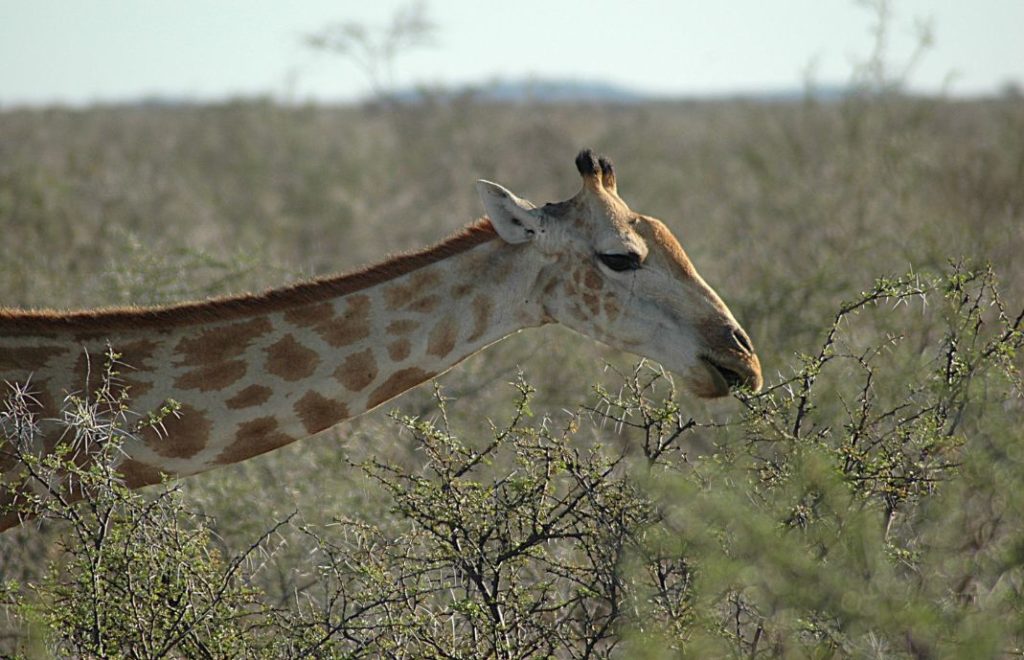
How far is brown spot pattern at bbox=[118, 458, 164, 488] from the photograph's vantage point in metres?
4.29

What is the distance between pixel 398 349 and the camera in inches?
179

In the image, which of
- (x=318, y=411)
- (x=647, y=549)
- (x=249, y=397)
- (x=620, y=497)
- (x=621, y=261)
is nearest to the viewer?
(x=647, y=549)

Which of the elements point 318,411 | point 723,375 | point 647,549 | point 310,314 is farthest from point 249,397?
point 723,375

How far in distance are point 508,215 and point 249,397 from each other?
3.90ft

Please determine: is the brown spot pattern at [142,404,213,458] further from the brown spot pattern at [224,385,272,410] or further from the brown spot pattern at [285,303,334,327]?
the brown spot pattern at [285,303,334,327]

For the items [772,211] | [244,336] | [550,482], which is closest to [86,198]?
[772,211]

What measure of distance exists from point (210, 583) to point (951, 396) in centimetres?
Result: 255

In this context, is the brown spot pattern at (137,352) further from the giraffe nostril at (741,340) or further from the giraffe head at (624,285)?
the giraffe nostril at (741,340)

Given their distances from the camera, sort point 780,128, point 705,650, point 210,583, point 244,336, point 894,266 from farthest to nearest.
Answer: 1. point 780,128
2. point 894,266
3. point 244,336
4. point 210,583
5. point 705,650

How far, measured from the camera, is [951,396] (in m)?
4.14

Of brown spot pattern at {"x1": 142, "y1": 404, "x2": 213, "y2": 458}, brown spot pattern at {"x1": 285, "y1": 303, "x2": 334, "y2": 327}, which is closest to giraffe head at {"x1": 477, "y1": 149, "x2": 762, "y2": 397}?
brown spot pattern at {"x1": 285, "y1": 303, "x2": 334, "y2": 327}

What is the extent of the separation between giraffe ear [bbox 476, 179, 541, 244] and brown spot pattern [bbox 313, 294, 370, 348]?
579mm

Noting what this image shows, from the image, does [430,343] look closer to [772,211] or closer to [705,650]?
[705,650]

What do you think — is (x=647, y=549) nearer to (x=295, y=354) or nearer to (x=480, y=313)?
(x=480, y=313)
